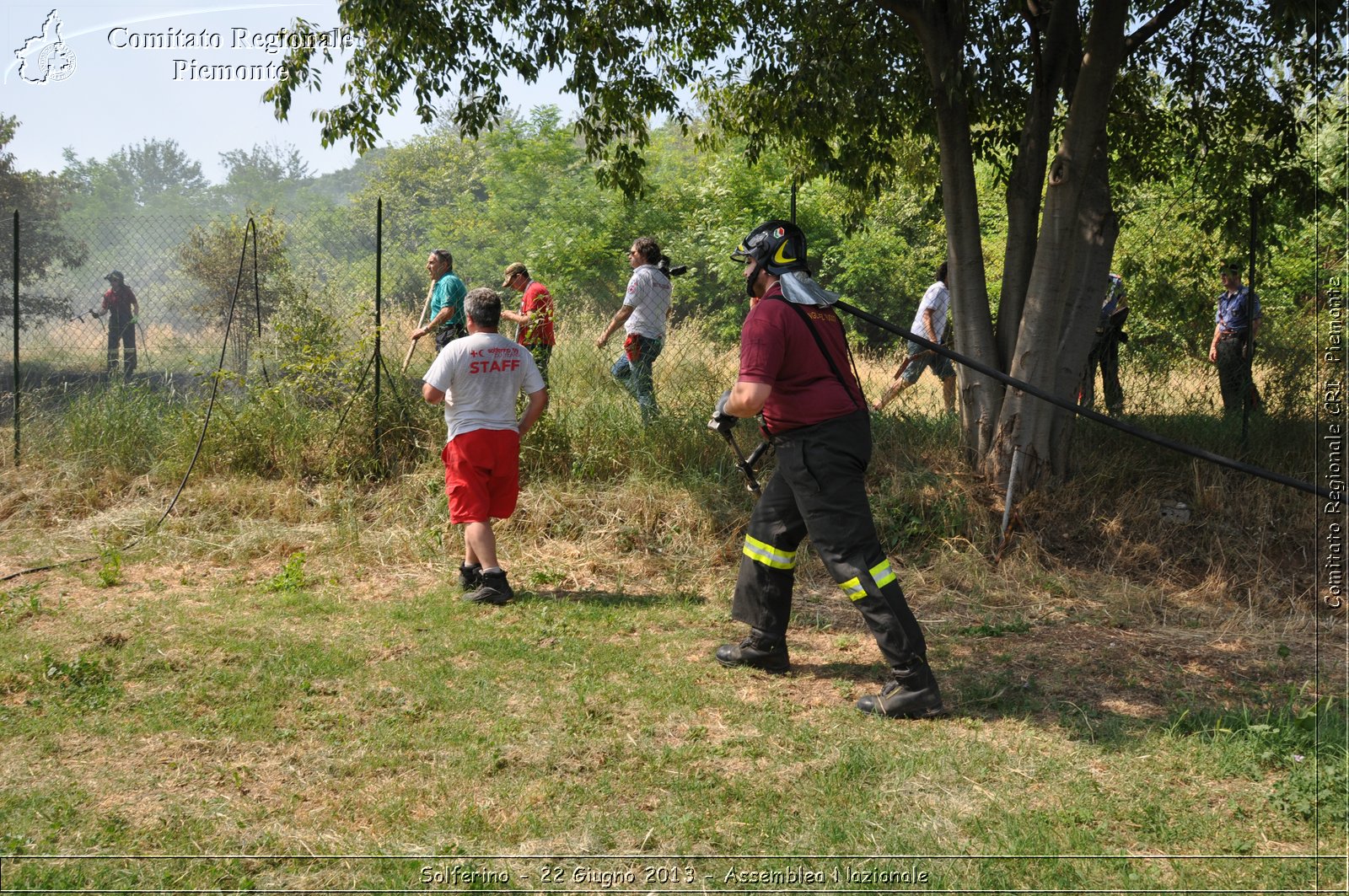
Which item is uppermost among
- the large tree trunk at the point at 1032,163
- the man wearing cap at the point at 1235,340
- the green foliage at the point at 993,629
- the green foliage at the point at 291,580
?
the large tree trunk at the point at 1032,163

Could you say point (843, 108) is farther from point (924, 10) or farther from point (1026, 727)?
point (1026, 727)

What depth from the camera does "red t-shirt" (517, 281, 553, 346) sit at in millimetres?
8805

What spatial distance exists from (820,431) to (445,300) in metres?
5.67

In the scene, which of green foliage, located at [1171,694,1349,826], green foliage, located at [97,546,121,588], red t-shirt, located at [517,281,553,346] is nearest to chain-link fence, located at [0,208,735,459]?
red t-shirt, located at [517,281,553,346]

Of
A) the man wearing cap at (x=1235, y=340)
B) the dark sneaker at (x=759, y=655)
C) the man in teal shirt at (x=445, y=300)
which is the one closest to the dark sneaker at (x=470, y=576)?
the dark sneaker at (x=759, y=655)

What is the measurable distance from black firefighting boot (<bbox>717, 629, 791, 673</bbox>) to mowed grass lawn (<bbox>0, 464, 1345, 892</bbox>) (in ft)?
0.31

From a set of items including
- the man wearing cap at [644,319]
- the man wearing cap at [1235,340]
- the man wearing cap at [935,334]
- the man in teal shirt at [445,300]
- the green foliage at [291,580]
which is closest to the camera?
the green foliage at [291,580]

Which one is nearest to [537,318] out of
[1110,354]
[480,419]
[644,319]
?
[644,319]

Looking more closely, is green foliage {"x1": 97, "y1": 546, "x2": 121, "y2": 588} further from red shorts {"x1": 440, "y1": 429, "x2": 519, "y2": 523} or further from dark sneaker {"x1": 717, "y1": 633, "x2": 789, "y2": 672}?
dark sneaker {"x1": 717, "y1": 633, "x2": 789, "y2": 672}

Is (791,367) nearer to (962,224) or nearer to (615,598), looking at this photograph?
(615,598)

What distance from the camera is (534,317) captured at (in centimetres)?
871

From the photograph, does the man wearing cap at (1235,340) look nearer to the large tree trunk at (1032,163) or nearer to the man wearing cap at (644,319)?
the large tree trunk at (1032,163)

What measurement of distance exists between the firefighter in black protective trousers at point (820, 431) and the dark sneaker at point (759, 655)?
0.60 meters

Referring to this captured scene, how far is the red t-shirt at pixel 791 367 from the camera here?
4.68 m
